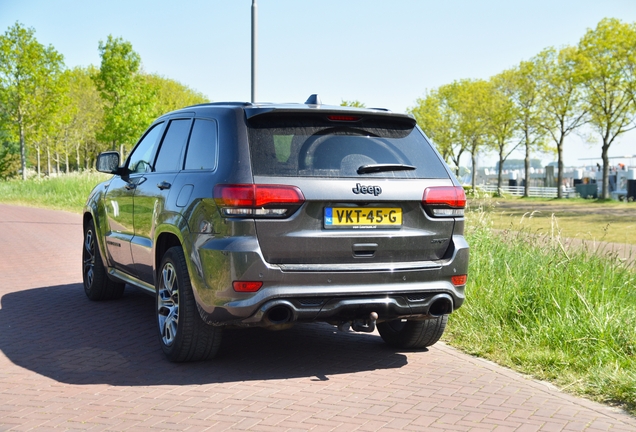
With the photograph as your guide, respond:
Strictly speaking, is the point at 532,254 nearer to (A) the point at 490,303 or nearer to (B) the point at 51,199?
(A) the point at 490,303

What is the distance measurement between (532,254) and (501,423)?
4.22 meters

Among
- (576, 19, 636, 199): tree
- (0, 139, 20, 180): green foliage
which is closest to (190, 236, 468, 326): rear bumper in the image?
(576, 19, 636, 199): tree

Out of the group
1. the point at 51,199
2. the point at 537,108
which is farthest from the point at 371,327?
the point at 537,108

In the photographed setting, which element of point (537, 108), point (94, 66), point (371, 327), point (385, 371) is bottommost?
point (385, 371)

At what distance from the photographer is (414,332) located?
6.02 m

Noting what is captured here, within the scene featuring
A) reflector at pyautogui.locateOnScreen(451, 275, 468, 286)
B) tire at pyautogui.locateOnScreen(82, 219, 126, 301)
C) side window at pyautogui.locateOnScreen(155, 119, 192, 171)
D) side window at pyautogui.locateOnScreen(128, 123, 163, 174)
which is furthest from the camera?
tire at pyautogui.locateOnScreen(82, 219, 126, 301)

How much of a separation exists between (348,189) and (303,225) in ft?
1.22

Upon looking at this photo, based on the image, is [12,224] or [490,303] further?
[12,224]

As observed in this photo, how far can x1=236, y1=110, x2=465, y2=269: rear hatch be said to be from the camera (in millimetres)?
4906

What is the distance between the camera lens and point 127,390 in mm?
4977

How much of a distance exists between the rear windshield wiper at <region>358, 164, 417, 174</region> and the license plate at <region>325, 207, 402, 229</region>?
0.25 metres

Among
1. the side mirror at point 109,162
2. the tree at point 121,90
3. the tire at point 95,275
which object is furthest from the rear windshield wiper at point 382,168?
the tree at point 121,90

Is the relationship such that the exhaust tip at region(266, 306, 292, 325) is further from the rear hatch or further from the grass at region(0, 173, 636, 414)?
the grass at region(0, 173, 636, 414)

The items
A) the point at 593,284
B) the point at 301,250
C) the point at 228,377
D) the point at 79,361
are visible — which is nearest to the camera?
the point at 301,250
